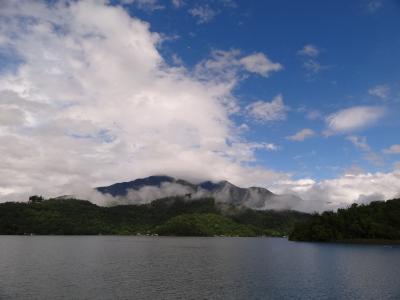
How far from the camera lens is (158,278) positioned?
113250mm

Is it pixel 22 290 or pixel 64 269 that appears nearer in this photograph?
pixel 22 290

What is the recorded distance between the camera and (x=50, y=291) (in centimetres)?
8812

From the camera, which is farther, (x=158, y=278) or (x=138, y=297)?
(x=158, y=278)

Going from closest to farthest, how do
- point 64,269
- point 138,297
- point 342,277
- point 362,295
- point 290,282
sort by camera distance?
1. point 138,297
2. point 362,295
3. point 290,282
4. point 342,277
5. point 64,269

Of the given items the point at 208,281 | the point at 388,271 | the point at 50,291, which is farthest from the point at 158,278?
the point at 388,271

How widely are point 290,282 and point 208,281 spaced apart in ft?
76.3

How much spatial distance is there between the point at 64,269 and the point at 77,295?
50.9 metres

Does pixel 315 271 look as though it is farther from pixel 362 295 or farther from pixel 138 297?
pixel 138 297

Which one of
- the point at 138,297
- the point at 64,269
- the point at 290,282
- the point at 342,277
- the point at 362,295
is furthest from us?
the point at 64,269

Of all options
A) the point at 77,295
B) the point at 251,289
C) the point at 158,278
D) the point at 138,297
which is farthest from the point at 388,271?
the point at 77,295

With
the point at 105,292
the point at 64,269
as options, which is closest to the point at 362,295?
the point at 105,292

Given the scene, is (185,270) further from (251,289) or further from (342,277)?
(342,277)

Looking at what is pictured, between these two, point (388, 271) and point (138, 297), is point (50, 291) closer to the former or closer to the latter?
point (138, 297)

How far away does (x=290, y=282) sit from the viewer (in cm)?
10819
